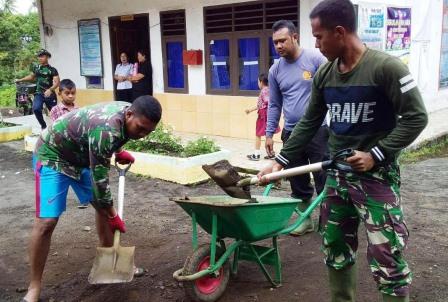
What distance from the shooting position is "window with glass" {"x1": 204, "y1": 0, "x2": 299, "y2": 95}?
8523 mm

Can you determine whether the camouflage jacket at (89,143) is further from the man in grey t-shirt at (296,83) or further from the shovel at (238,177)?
the man in grey t-shirt at (296,83)

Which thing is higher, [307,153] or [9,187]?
[307,153]

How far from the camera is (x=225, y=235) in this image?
338cm

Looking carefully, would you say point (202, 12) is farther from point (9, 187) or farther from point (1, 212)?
point (1, 212)

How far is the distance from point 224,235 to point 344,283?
86 cm

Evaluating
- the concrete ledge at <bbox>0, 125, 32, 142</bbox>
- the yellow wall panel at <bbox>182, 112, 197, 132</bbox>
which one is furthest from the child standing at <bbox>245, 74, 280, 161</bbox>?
the concrete ledge at <bbox>0, 125, 32, 142</bbox>

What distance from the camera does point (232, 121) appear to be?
9.37 meters

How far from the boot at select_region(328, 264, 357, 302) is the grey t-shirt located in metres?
1.85

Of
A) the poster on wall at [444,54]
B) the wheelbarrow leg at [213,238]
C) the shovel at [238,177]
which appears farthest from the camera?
the poster on wall at [444,54]

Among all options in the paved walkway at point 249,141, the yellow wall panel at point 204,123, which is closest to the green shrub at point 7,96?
the paved walkway at point 249,141

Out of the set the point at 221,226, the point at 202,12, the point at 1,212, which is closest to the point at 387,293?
the point at 221,226

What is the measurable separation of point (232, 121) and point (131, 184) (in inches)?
126

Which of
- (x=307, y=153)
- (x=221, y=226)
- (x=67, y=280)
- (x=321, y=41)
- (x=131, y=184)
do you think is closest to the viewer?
(x=321, y=41)

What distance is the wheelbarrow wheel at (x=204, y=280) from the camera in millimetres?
3270
